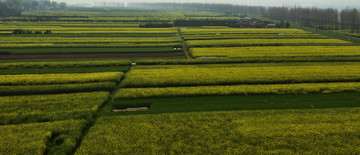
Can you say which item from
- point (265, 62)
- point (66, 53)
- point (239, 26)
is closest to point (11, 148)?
point (66, 53)

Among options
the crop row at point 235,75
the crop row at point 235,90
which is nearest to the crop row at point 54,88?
the crop row at point 235,75

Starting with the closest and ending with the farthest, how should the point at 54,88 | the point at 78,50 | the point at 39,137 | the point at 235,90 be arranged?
the point at 39,137
the point at 235,90
the point at 54,88
the point at 78,50

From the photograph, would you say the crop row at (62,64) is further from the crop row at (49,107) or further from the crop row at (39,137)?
the crop row at (39,137)

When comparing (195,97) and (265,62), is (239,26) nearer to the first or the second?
(265,62)

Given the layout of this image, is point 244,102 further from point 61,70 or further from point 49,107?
point 61,70

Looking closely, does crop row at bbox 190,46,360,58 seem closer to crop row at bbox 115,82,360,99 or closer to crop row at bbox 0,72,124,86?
crop row at bbox 115,82,360,99

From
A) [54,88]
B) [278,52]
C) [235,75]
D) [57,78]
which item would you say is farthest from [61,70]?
[278,52]
